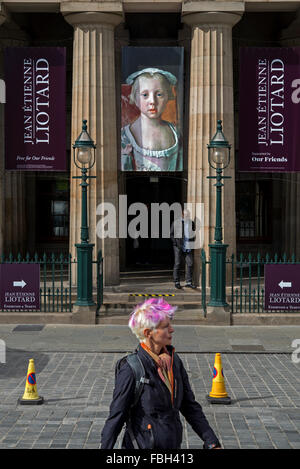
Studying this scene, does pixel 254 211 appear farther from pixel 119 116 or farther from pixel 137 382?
pixel 137 382

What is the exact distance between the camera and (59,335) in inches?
630

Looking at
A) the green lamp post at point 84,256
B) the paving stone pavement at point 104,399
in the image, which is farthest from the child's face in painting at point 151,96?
the paving stone pavement at point 104,399

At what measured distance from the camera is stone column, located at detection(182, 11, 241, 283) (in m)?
19.6

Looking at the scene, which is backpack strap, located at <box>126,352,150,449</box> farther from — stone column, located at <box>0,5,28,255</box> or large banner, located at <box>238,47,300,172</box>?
stone column, located at <box>0,5,28,255</box>

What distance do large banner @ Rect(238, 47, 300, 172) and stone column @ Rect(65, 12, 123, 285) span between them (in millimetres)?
3344

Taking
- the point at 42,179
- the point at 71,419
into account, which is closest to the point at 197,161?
the point at 42,179

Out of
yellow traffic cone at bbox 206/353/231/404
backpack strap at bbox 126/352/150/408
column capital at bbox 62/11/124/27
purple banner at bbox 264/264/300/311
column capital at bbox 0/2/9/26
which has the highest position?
column capital at bbox 0/2/9/26

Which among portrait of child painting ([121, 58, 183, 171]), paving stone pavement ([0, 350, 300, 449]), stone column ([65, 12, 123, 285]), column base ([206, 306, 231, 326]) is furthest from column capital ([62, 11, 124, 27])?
paving stone pavement ([0, 350, 300, 449])

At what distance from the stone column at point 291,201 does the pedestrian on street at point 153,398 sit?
18.5 m

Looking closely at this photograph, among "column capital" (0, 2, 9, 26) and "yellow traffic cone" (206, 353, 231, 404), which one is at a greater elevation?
"column capital" (0, 2, 9, 26)

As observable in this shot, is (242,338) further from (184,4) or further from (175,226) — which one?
(184,4)

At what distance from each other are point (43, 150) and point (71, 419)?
1092 centimetres

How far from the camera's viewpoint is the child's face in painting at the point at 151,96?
2016 centimetres

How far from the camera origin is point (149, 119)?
2016 centimetres
